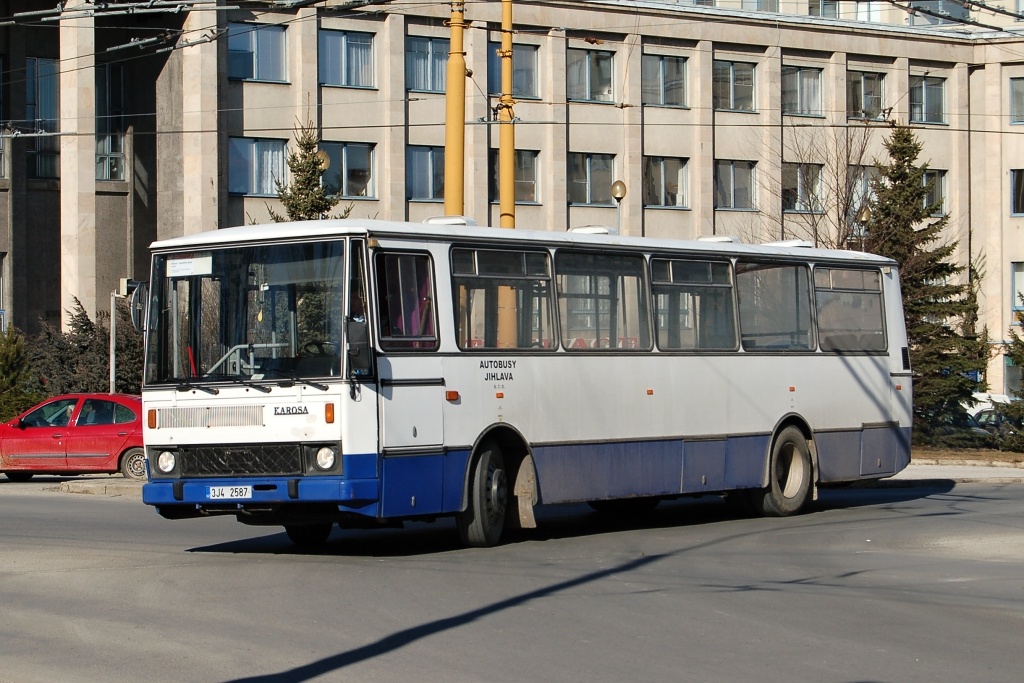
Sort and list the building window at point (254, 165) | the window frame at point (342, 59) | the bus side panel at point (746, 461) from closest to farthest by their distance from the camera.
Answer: the bus side panel at point (746, 461), the building window at point (254, 165), the window frame at point (342, 59)

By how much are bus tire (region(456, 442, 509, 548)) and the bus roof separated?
2027 mm

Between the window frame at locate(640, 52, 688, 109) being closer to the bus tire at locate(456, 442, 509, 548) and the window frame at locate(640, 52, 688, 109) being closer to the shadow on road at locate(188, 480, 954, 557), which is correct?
the shadow on road at locate(188, 480, 954, 557)

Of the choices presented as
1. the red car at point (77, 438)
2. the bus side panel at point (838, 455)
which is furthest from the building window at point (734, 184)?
the bus side panel at point (838, 455)

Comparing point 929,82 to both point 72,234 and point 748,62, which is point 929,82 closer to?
point 748,62

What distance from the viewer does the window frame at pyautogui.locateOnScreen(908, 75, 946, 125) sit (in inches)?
2202

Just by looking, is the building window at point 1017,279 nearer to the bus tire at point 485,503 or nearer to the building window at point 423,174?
the building window at point 423,174

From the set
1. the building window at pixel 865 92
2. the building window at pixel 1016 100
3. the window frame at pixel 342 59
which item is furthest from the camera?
the building window at pixel 1016 100

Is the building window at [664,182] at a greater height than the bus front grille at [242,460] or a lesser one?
greater

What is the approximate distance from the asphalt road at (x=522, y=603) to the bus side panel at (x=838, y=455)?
1541 mm

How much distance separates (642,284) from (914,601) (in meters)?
5.98

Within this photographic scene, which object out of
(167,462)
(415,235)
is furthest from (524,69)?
(167,462)

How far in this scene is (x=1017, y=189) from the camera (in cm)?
5781

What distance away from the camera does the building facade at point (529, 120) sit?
44188 mm

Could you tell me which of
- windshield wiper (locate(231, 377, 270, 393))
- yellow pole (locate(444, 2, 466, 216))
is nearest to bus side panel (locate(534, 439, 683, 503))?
windshield wiper (locate(231, 377, 270, 393))
